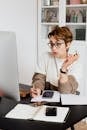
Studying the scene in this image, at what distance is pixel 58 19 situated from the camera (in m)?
3.80

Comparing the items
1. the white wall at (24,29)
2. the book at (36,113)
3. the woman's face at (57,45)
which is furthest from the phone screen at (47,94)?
the white wall at (24,29)

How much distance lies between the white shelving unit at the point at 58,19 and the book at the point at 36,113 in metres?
2.09

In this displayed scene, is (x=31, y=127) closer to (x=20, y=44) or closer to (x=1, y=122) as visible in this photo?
(x=1, y=122)

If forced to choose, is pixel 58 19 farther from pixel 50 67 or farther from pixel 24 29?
pixel 50 67

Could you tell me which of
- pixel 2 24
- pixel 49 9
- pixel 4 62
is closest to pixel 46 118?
pixel 4 62

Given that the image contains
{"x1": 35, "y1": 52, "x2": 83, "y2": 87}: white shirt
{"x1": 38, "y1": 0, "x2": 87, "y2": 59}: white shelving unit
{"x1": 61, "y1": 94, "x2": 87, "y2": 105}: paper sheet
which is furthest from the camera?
{"x1": 38, "y1": 0, "x2": 87, "y2": 59}: white shelving unit

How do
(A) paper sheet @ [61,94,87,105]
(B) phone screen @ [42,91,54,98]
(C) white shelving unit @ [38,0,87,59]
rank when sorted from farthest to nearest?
(C) white shelving unit @ [38,0,87,59]
(B) phone screen @ [42,91,54,98]
(A) paper sheet @ [61,94,87,105]

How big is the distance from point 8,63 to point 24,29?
7.61ft

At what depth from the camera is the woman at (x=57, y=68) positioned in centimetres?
205

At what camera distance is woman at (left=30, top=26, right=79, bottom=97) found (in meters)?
2.05

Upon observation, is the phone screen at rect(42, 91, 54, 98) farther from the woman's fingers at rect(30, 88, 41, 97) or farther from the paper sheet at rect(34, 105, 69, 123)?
the paper sheet at rect(34, 105, 69, 123)

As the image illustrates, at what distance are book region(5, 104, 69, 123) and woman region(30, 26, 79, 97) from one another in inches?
9.5

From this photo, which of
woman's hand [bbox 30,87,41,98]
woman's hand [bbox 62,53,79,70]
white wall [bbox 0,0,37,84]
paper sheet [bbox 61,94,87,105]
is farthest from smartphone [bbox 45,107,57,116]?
white wall [bbox 0,0,37,84]

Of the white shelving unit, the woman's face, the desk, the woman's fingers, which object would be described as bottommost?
the desk
